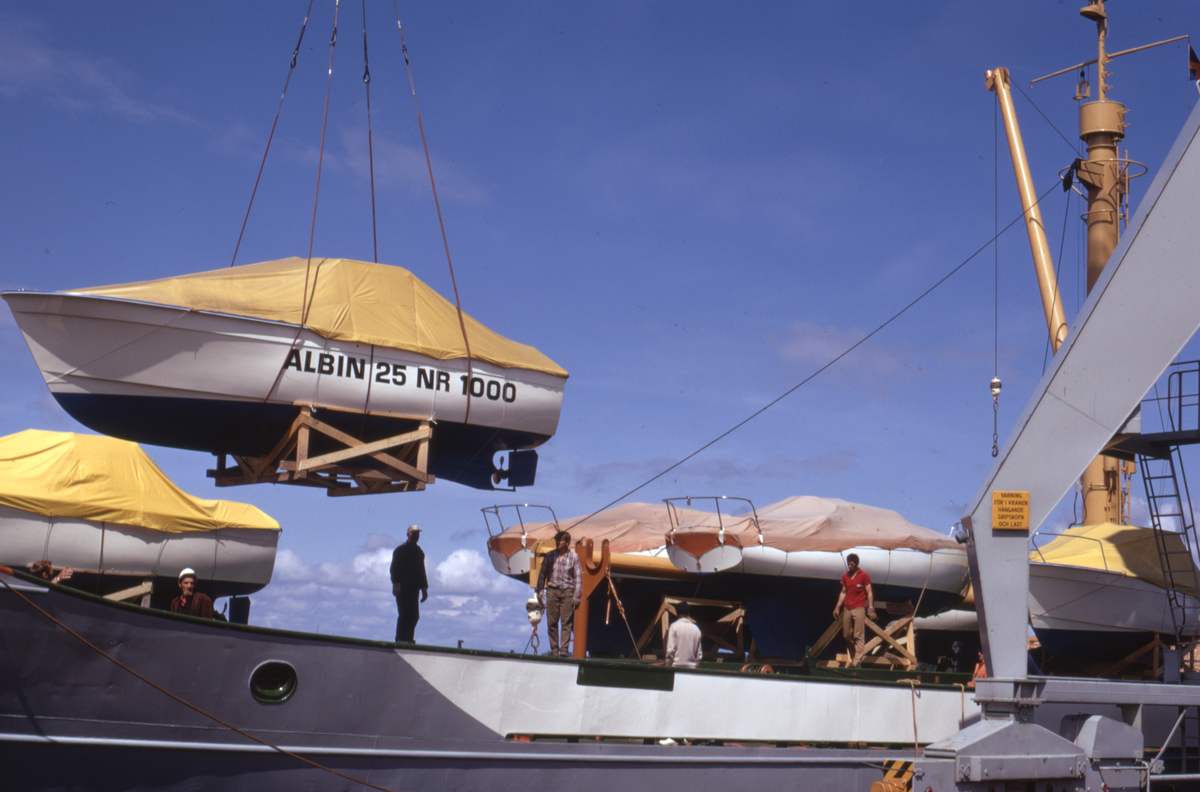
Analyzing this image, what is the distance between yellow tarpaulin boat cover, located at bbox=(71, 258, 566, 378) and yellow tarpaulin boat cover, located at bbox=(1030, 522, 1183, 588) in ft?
28.3

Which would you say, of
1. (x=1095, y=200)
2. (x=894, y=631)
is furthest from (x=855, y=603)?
(x=1095, y=200)

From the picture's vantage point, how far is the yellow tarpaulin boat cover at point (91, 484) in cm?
1845

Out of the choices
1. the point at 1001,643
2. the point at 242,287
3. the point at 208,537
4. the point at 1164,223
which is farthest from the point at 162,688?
the point at 208,537

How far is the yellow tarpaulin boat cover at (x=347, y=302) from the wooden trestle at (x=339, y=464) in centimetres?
94

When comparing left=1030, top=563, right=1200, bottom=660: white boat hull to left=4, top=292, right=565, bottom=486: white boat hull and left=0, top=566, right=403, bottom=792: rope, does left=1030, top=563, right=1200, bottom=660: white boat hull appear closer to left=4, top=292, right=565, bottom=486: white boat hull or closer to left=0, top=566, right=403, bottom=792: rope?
left=4, top=292, right=565, bottom=486: white boat hull

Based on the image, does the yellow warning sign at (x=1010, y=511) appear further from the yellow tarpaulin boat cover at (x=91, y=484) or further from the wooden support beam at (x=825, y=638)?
the yellow tarpaulin boat cover at (x=91, y=484)

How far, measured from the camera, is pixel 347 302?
11.0 m

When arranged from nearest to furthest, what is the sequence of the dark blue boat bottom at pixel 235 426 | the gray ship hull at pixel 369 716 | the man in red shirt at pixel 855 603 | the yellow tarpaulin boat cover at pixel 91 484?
the gray ship hull at pixel 369 716 → the dark blue boat bottom at pixel 235 426 → the man in red shirt at pixel 855 603 → the yellow tarpaulin boat cover at pixel 91 484

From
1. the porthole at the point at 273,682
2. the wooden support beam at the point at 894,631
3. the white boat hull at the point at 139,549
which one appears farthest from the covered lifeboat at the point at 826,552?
the white boat hull at the point at 139,549

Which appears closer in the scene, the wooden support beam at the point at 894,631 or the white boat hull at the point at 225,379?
the white boat hull at the point at 225,379

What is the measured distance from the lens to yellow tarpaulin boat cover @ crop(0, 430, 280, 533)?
60.5 feet

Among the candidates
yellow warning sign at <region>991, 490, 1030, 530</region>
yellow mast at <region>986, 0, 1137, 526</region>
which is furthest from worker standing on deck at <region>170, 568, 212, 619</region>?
yellow mast at <region>986, 0, 1137, 526</region>

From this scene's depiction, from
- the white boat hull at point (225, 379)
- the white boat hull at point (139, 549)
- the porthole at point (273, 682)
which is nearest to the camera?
the porthole at point (273, 682)

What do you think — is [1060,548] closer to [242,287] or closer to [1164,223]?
[1164,223]
